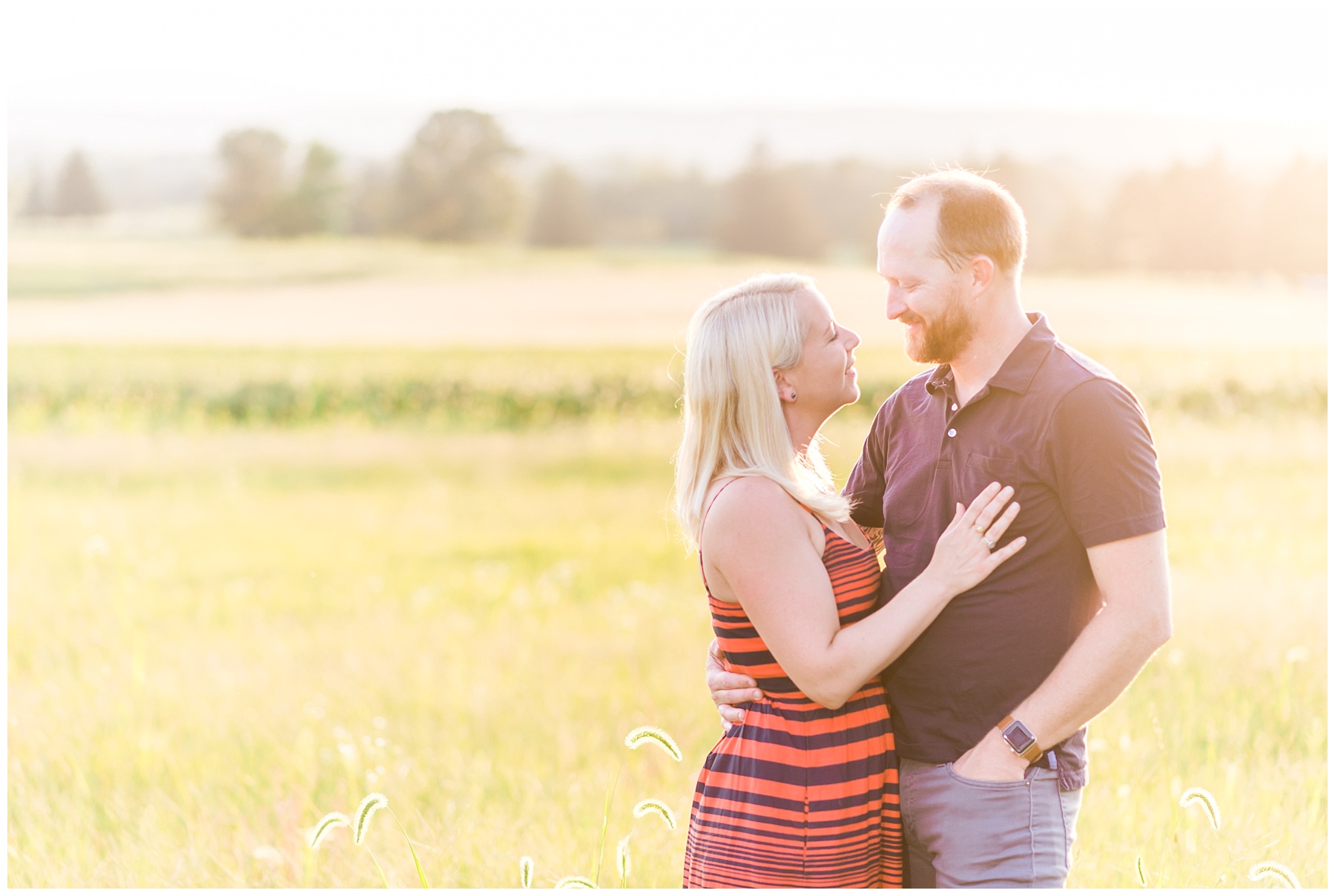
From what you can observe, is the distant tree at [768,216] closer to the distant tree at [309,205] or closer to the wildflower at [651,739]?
the distant tree at [309,205]

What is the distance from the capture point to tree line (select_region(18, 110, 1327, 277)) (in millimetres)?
38312

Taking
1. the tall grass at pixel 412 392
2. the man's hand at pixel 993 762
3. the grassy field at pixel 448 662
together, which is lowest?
the grassy field at pixel 448 662

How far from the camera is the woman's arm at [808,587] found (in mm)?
3078

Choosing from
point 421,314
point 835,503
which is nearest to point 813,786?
point 835,503

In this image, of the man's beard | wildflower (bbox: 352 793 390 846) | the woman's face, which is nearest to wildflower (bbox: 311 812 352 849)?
wildflower (bbox: 352 793 390 846)

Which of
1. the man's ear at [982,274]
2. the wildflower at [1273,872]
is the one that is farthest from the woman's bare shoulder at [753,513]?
the wildflower at [1273,872]

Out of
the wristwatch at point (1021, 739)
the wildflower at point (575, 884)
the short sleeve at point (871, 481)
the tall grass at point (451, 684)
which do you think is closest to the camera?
the wristwatch at point (1021, 739)

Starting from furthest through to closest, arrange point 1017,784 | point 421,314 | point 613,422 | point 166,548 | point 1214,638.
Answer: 1. point 421,314
2. point 613,422
3. point 166,548
4. point 1214,638
5. point 1017,784

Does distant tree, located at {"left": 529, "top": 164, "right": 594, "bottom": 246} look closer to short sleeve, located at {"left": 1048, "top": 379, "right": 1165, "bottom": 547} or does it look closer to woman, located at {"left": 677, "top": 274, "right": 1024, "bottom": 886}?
woman, located at {"left": 677, "top": 274, "right": 1024, "bottom": 886}

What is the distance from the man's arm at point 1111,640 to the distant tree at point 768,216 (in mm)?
43207

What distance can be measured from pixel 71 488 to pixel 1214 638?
13.4 m

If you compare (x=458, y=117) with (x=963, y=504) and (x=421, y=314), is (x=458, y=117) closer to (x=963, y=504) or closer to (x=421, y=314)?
(x=421, y=314)

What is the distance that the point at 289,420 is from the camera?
2030cm

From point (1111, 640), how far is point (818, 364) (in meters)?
1.11
